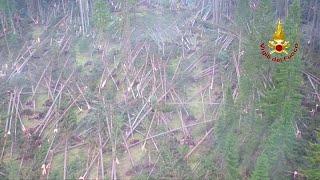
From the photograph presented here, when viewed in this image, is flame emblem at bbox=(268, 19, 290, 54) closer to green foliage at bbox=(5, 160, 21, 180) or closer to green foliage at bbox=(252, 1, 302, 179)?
green foliage at bbox=(252, 1, 302, 179)

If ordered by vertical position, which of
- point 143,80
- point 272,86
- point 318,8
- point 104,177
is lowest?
point 104,177

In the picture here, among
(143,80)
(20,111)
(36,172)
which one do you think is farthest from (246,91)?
(20,111)

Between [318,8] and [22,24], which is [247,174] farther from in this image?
[22,24]

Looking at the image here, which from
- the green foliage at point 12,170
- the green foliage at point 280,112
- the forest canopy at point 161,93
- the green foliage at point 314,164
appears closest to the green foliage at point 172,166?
the forest canopy at point 161,93

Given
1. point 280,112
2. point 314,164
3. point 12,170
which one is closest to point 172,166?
point 280,112

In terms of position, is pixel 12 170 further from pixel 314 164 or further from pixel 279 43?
pixel 279 43

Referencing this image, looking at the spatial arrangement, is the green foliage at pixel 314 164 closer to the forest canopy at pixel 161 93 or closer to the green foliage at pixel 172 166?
the forest canopy at pixel 161 93

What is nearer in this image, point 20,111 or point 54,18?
point 20,111

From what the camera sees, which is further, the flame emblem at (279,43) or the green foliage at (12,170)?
the flame emblem at (279,43)
